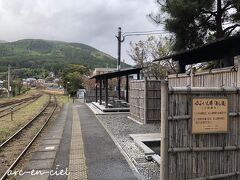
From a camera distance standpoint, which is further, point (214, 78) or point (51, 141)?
point (51, 141)

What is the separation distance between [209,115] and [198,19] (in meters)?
8.93

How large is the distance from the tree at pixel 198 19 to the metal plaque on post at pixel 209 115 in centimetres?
800

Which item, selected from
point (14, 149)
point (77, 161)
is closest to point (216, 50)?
point (77, 161)

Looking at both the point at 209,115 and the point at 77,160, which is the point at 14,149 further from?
the point at 209,115

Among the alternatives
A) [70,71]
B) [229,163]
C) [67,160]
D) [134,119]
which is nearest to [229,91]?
[229,163]

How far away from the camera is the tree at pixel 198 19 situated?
1380cm

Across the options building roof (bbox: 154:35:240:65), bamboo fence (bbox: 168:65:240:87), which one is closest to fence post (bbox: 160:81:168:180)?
bamboo fence (bbox: 168:65:240:87)

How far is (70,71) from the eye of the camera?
87.0m

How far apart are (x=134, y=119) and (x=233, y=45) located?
12689 millimetres

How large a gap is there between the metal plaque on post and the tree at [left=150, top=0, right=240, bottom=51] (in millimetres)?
8002

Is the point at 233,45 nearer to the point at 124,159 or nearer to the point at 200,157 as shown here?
the point at 200,157

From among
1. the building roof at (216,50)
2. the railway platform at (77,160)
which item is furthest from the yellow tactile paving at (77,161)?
the building roof at (216,50)

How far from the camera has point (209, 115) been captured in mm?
6426

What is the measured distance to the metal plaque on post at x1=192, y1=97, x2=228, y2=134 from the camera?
6.38m
